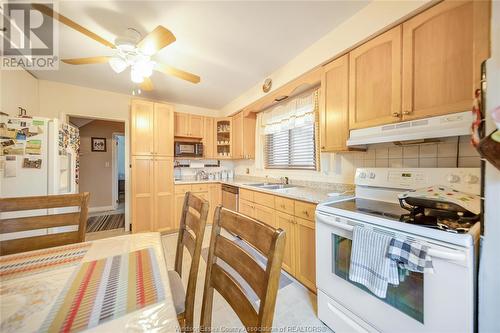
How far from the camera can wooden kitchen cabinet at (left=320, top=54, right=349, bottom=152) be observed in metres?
1.68

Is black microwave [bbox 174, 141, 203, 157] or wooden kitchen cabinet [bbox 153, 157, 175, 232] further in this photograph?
black microwave [bbox 174, 141, 203, 157]

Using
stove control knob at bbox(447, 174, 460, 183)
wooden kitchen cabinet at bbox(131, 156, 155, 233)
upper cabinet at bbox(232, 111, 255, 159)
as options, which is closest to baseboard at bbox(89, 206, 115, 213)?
wooden kitchen cabinet at bbox(131, 156, 155, 233)

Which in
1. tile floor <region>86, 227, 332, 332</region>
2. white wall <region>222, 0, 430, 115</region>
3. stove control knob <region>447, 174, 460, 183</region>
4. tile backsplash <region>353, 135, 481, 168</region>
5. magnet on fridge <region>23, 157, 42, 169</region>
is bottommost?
tile floor <region>86, 227, 332, 332</region>

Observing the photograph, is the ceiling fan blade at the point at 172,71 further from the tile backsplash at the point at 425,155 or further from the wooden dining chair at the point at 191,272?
the tile backsplash at the point at 425,155

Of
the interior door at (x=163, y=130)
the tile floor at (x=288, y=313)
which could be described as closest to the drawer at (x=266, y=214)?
the tile floor at (x=288, y=313)

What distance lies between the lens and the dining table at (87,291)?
20.6 inches

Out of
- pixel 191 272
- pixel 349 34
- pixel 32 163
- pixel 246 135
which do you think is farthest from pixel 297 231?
pixel 32 163

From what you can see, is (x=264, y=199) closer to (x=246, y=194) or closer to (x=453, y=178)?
(x=246, y=194)

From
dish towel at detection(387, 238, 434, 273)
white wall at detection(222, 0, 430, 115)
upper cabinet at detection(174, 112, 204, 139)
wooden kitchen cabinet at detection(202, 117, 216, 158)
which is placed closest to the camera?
dish towel at detection(387, 238, 434, 273)

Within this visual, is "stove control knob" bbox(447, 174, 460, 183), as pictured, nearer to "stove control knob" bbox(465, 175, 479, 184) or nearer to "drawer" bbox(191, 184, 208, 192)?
"stove control knob" bbox(465, 175, 479, 184)

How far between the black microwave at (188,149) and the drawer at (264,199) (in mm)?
1772

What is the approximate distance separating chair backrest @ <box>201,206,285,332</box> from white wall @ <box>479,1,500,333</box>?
0.91m

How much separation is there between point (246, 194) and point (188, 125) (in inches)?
76.7

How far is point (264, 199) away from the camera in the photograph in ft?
7.47
